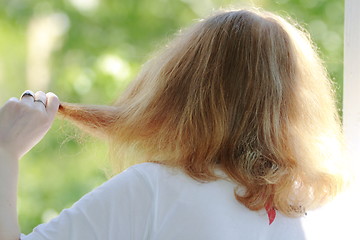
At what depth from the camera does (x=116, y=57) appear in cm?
251

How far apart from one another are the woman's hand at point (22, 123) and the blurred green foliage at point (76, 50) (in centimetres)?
138

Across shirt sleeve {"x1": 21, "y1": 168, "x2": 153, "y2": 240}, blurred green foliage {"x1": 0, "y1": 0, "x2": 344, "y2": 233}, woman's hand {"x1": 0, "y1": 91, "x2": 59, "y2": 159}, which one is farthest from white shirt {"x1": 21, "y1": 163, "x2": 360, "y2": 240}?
blurred green foliage {"x1": 0, "y1": 0, "x2": 344, "y2": 233}

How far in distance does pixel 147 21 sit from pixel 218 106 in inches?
63.4

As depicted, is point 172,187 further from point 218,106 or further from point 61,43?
point 61,43

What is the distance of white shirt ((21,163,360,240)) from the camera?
908 mm

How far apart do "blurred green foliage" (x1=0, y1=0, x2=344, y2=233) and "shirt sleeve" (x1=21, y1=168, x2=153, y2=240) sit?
1.48m

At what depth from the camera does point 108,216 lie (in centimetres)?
91

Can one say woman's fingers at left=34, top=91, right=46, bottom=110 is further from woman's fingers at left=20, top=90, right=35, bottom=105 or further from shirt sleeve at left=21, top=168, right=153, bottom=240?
shirt sleeve at left=21, top=168, right=153, bottom=240

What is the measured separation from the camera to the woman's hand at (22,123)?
966 millimetres

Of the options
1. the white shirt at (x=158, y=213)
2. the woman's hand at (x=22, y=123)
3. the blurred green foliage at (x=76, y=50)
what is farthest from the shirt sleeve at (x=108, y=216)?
the blurred green foliage at (x=76, y=50)

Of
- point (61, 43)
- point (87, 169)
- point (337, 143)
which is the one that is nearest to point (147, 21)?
point (61, 43)

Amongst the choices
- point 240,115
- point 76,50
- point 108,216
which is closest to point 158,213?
point 108,216

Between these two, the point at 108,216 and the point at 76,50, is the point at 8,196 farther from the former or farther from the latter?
the point at 76,50

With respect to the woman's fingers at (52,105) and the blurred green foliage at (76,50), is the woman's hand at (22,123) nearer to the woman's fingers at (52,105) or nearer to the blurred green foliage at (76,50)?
the woman's fingers at (52,105)
